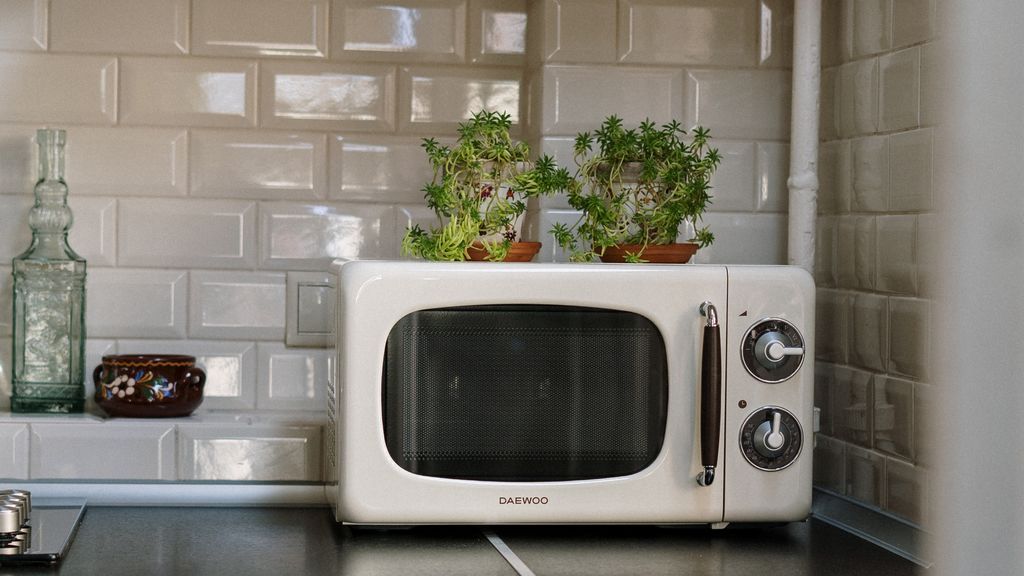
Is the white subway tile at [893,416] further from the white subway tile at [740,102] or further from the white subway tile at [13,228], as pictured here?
the white subway tile at [13,228]

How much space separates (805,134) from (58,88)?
3.04 ft

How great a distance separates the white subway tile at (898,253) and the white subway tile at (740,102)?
26 cm

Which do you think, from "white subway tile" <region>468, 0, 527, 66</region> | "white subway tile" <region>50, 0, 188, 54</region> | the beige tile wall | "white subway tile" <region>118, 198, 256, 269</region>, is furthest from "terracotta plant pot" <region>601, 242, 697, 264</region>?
"white subway tile" <region>50, 0, 188, 54</region>

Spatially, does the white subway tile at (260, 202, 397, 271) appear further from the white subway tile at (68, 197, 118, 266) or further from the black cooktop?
the black cooktop

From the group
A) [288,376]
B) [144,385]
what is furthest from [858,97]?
[144,385]

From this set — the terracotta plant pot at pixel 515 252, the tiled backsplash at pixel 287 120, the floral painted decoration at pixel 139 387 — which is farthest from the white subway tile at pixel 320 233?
the terracotta plant pot at pixel 515 252

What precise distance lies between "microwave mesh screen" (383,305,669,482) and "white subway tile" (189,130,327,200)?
19.2 inches

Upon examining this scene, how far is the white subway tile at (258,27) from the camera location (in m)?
1.44

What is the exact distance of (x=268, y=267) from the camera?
1464 millimetres

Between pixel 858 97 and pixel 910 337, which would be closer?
pixel 910 337

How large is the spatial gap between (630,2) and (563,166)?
0.22 metres

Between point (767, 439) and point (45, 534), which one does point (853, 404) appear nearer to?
point (767, 439)

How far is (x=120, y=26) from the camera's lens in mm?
1431

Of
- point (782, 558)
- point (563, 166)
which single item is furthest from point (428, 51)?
point (782, 558)
